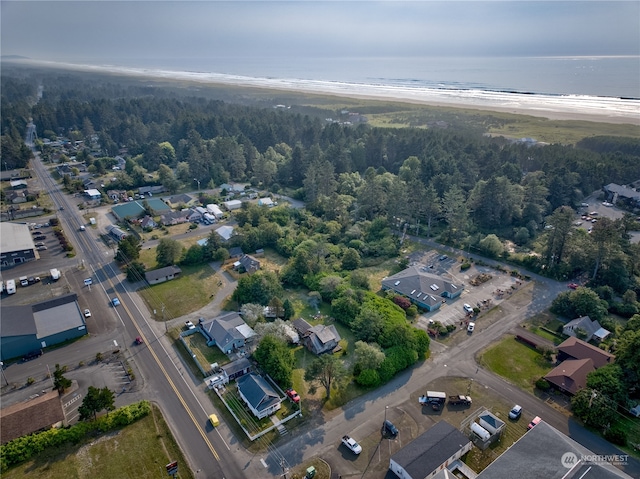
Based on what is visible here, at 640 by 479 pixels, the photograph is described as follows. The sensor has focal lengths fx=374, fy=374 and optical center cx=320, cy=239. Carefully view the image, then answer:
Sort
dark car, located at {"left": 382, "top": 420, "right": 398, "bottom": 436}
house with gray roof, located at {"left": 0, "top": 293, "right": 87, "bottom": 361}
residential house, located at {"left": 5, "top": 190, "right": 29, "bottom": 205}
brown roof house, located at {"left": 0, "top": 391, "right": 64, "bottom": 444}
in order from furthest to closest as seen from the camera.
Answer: residential house, located at {"left": 5, "top": 190, "right": 29, "bottom": 205}, house with gray roof, located at {"left": 0, "top": 293, "right": 87, "bottom": 361}, dark car, located at {"left": 382, "top": 420, "right": 398, "bottom": 436}, brown roof house, located at {"left": 0, "top": 391, "right": 64, "bottom": 444}

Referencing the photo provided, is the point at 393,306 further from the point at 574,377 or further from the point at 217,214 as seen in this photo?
the point at 217,214

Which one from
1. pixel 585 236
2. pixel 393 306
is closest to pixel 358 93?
pixel 585 236

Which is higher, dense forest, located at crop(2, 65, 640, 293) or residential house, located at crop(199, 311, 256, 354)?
dense forest, located at crop(2, 65, 640, 293)

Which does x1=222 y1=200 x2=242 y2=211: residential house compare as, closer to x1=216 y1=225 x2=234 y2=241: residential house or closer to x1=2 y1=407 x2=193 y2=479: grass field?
x1=216 y1=225 x2=234 y2=241: residential house

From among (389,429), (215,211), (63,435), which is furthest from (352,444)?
(215,211)

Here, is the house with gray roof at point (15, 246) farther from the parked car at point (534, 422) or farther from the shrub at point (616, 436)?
the shrub at point (616, 436)

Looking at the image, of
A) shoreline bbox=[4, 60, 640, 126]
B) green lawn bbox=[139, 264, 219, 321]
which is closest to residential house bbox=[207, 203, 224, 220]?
green lawn bbox=[139, 264, 219, 321]

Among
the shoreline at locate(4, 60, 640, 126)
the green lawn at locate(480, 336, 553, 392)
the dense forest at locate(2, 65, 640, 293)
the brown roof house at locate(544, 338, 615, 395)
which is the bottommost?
the green lawn at locate(480, 336, 553, 392)
